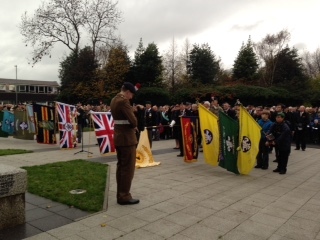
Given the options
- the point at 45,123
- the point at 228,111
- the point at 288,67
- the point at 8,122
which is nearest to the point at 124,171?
the point at 228,111

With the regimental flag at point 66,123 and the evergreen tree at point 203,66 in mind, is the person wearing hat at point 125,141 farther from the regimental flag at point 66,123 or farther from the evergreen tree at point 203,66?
the evergreen tree at point 203,66

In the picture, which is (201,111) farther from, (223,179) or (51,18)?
(51,18)

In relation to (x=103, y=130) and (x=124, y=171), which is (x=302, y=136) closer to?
(x=103, y=130)

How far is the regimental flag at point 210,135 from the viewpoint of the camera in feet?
29.0

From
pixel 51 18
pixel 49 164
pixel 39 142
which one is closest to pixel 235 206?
pixel 49 164

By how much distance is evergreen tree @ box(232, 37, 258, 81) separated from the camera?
40875 millimetres

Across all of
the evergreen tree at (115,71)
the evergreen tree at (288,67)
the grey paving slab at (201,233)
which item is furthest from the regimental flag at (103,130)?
the evergreen tree at (288,67)

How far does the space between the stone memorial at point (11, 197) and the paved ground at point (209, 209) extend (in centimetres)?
55

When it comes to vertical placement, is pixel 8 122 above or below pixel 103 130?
above

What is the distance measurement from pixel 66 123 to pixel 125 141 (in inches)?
294

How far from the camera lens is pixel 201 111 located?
30.1 ft

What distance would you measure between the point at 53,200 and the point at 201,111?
502cm

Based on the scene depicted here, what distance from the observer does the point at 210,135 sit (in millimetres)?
9016

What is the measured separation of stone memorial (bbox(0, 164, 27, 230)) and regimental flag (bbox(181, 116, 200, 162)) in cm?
608
